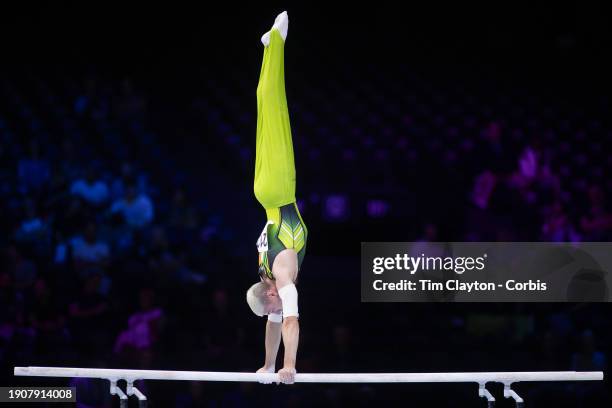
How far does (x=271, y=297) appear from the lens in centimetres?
486

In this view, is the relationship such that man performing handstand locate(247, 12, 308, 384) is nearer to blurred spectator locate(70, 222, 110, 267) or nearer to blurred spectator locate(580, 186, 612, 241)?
blurred spectator locate(70, 222, 110, 267)

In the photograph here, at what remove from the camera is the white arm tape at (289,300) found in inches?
180

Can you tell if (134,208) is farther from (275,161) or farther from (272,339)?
(275,161)

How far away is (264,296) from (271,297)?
44 mm

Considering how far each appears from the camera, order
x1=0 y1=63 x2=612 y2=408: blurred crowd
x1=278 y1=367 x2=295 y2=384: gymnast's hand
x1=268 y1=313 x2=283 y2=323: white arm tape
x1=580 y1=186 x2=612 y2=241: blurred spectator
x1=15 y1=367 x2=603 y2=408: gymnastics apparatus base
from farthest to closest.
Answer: x1=580 y1=186 x2=612 y2=241: blurred spectator → x1=0 y1=63 x2=612 y2=408: blurred crowd → x1=268 y1=313 x2=283 y2=323: white arm tape → x1=15 y1=367 x2=603 y2=408: gymnastics apparatus base → x1=278 y1=367 x2=295 y2=384: gymnast's hand

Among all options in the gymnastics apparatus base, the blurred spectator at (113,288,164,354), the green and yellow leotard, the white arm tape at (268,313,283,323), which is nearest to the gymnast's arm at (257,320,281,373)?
the white arm tape at (268,313,283,323)

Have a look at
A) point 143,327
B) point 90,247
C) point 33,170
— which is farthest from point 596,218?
point 33,170

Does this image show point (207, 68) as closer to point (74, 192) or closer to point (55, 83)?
point (55, 83)

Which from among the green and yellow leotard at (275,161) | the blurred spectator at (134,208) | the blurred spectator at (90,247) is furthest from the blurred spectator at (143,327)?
the green and yellow leotard at (275,161)

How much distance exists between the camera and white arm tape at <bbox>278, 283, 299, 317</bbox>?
15.0 feet

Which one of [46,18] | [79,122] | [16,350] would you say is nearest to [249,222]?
[79,122]

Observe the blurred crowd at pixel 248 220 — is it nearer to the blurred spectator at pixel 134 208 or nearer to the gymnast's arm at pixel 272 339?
the blurred spectator at pixel 134 208

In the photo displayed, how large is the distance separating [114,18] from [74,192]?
314cm

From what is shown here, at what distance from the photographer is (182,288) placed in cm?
791
